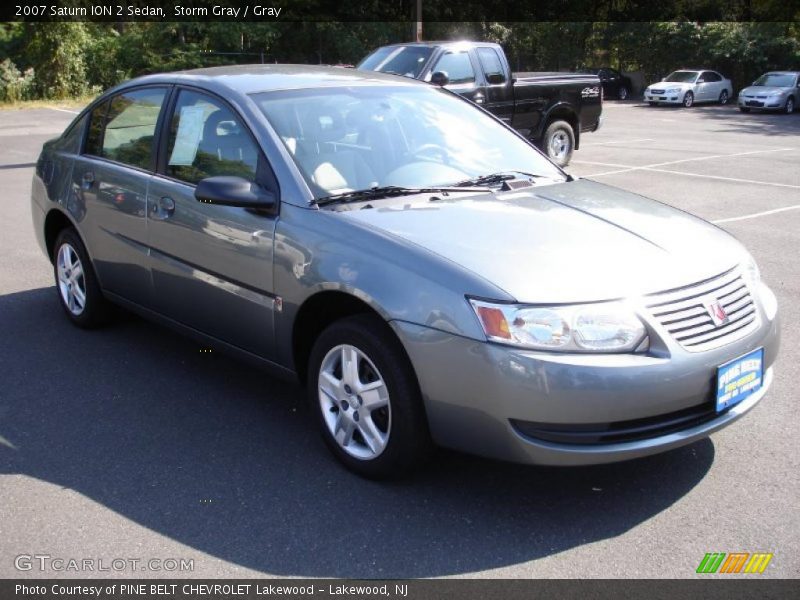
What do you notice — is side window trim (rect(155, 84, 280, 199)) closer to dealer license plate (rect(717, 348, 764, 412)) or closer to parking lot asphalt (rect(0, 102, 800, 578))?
parking lot asphalt (rect(0, 102, 800, 578))

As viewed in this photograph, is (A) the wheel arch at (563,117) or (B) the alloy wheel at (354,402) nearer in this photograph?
(B) the alloy wheel at (354,402)

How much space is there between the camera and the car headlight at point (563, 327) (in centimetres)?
325

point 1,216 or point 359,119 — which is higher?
point 359,119

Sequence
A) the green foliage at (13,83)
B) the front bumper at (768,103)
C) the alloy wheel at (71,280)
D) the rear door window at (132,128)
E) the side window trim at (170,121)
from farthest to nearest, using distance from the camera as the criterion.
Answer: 1. the front bumper at (768,103)
2. the green foliage at (13,83)
3. the alloy wheel at (71,280)
4. the rear door window at (132,128)
5. the side window trim at (170,121)

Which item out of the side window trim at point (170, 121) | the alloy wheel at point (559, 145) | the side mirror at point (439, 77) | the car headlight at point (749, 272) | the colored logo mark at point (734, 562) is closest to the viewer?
the colored logo mark at point (734, 562)

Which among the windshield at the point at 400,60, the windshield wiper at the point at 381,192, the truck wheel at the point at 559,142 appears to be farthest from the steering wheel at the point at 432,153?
the truck wheel at the point at 559,142

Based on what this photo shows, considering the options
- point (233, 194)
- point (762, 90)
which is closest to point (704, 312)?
point (233, 194)

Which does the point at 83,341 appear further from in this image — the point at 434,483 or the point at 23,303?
the point at 434,483

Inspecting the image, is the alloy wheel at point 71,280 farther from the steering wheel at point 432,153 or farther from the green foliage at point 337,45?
the green foliage at point 337,45

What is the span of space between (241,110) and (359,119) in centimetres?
59

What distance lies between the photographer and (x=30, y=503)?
363 centimetres

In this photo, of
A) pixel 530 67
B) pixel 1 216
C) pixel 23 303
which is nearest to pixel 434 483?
pixel 23 303

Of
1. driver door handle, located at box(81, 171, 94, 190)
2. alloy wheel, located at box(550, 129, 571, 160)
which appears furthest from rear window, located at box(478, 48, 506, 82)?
driver door handle, located at box(81, 171, 94, 190)

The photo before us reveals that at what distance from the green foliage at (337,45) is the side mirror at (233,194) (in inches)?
1066
